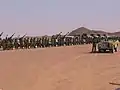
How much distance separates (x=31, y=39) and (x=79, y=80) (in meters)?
45.0

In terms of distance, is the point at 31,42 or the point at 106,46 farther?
the point at 31,42

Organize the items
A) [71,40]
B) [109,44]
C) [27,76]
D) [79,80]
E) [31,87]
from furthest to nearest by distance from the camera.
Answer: [71,40]
[109,44]
[27,76]
[79,80]
[31,87]

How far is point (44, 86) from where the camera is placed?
12875 millimetres

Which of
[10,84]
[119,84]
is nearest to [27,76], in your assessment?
[10,84]

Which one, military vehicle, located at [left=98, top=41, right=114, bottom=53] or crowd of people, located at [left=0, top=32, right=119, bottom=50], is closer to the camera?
military vehicle, located at [left=98, top=41, right=114, bottom=53]

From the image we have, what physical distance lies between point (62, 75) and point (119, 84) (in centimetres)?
363

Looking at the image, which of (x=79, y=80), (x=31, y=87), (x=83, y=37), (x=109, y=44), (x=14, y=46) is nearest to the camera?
(x=31, y=87)

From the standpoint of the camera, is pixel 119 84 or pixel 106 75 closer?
pixel 119 84

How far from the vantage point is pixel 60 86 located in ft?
42.0

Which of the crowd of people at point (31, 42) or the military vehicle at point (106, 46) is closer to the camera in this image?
the military vehicle at point (106, 46)

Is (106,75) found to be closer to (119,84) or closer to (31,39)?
(119,84)

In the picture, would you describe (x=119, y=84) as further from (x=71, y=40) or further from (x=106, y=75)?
(x=71, y=40)

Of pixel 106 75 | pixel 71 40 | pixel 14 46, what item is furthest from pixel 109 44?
pixel 71 40

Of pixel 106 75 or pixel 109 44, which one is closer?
pixel 106 75
